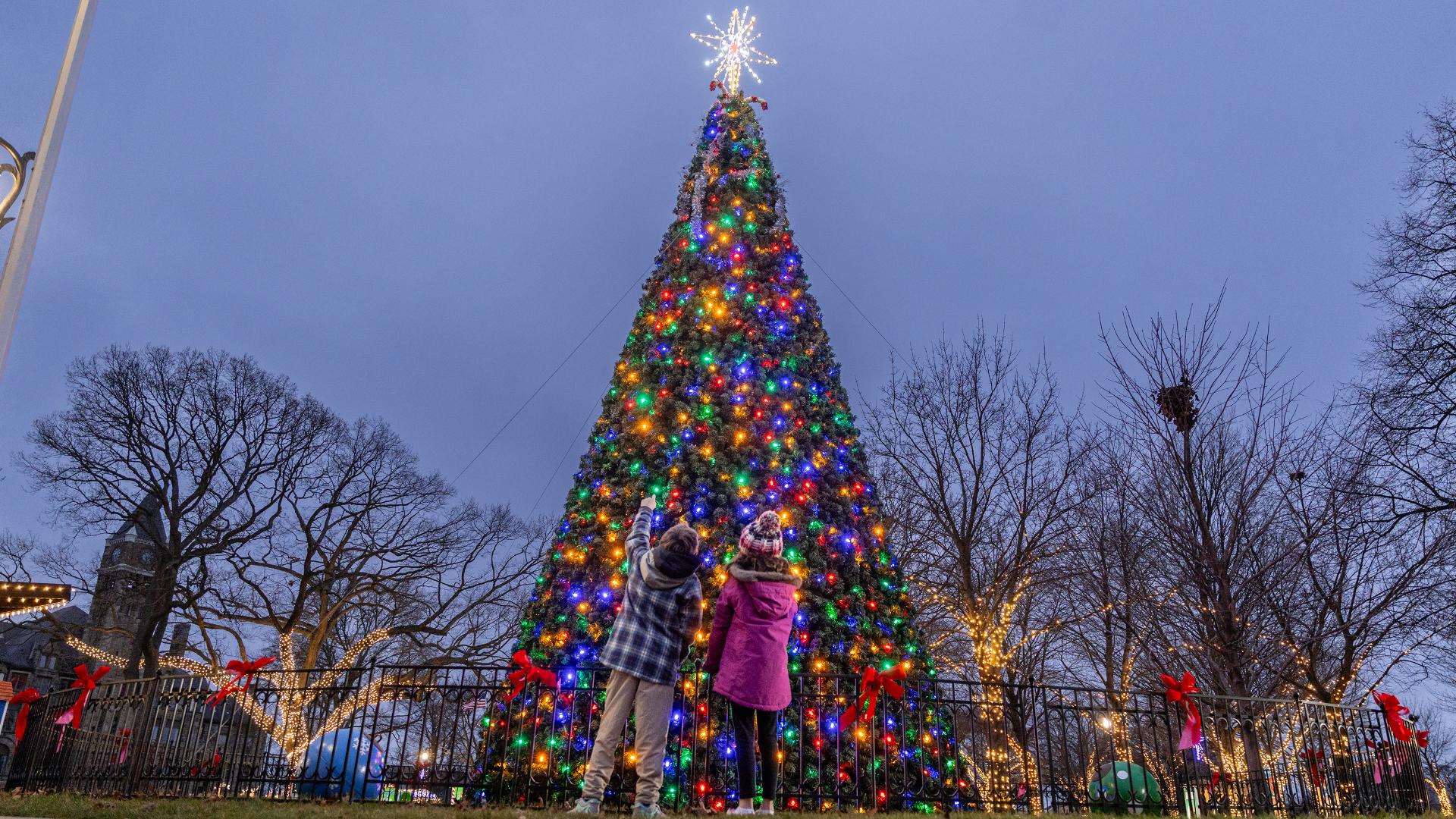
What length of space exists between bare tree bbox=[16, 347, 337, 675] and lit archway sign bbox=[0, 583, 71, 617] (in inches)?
329

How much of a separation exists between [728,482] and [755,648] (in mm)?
2332

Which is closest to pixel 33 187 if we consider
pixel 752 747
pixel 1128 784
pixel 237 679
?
pixel 752 747

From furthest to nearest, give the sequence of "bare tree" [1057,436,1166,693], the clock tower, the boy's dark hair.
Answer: the clock tower
"bare tree" [1057,436,1166,693]
the boy's dark hair

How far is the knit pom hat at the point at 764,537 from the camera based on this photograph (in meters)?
5.95

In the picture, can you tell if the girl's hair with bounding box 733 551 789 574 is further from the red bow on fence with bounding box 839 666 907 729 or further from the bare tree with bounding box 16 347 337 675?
the bare tree with bounding box 16 347 337 675

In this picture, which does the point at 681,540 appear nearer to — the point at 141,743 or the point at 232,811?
the point at 232,811

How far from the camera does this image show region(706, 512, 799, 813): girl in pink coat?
18.4 feet

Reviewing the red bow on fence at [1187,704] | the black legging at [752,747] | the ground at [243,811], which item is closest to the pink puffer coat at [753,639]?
the black legging at [752,747]

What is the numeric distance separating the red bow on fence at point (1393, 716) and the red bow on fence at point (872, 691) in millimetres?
6457

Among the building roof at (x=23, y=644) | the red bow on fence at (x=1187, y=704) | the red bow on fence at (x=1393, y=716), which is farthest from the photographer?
the building roof at (x=23, y=644)

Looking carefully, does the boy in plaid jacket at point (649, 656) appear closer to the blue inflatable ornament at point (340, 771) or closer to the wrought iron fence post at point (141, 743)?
the blue inflatable ornament at point (340, 771)

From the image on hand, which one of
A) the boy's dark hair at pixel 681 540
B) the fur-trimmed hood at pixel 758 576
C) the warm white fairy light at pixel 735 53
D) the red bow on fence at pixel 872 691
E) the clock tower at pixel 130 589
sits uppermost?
the warm white fairy light at pixel 735 53

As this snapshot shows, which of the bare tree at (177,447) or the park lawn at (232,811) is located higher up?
the bare tree at (177,447)

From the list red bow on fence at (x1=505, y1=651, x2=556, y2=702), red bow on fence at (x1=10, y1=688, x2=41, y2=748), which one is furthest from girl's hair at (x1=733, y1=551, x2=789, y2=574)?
red bow on fence at (x1=10, y1=688, x2=41, y2=748)
